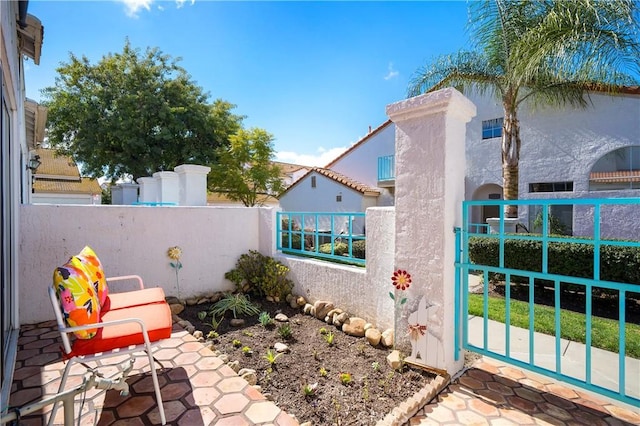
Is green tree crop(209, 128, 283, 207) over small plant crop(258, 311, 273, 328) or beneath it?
over

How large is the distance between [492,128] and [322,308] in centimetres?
1311

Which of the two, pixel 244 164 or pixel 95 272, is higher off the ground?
pixel 244 164

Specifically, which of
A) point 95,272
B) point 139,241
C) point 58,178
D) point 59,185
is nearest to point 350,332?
point 95,272

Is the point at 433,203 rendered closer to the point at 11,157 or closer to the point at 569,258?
the point at 11,157

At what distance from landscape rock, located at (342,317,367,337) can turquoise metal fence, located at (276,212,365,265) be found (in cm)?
88

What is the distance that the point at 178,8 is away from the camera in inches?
298

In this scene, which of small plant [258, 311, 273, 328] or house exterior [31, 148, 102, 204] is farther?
house exterior [31, 148, 102, 204]

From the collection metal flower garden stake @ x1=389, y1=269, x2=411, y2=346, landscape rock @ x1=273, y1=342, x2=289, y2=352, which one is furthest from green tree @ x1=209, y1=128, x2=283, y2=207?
metal flower garden stake @ x1=389, y1=269, x2=411, y2=346

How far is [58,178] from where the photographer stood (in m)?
24.0

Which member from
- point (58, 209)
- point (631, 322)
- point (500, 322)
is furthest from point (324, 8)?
point (631, 322)

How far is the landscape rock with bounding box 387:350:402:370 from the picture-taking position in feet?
11.3

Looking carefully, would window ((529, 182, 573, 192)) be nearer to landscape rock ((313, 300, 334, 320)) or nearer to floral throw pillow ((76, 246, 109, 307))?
landscape rock ((313, 300, 334, 320))

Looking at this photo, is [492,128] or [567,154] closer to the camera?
[567,154]

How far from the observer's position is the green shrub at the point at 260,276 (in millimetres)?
5828
